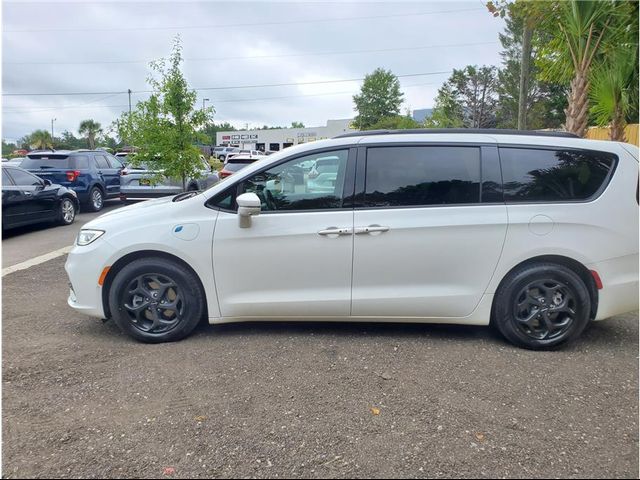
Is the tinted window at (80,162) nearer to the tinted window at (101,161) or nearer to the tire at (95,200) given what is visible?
the tinted window at (101,161)

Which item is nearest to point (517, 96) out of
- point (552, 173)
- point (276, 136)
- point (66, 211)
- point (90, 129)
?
point (276, 136)

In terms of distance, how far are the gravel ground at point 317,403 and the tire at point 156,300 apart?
144 millimetres

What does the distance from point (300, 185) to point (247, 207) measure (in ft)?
1.68

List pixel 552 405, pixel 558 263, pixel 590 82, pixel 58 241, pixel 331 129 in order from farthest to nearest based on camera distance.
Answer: pixel 331 129 < pixel 58 241 < pixel 590 82 < pixel 558 263 < pixel 552 405

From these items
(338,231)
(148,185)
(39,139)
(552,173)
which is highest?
(39,139)

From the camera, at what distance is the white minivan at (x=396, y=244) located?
385 centimetres

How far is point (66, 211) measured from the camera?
1074cm

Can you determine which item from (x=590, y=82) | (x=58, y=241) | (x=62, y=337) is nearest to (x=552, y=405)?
(x=62, y=337)

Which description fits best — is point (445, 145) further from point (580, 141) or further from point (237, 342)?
point (237, 342)

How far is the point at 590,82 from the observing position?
6.75m

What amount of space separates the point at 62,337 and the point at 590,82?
23.7 feet

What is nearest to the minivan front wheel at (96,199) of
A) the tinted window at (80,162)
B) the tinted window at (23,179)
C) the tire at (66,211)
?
the tinted window at (80,162)

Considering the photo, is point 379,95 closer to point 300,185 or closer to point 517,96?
point 517,96

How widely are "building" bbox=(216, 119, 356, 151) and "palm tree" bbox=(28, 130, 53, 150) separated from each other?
23.3m
